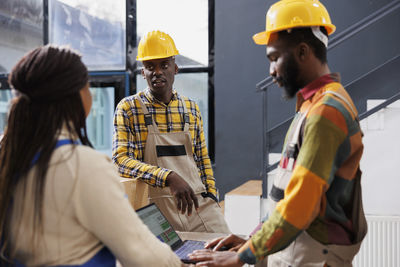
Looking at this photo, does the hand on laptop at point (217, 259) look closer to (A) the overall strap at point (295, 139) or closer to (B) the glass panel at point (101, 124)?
(A) the overall strap at point (295, 139)

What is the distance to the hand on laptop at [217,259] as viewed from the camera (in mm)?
1144

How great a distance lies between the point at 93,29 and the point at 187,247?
401 centimetres

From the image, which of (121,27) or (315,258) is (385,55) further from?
(315,258)

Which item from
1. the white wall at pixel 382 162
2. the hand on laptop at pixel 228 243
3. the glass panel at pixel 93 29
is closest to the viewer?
the hand on laptop at pixel 228 243

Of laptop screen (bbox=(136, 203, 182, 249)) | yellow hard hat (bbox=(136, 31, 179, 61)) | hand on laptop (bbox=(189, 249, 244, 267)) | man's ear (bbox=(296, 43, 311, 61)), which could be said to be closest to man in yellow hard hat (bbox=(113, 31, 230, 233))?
yellow hard hat (bbox=(136, 31, 179, 61))

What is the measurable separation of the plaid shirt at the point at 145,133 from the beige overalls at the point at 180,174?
0.04 metres

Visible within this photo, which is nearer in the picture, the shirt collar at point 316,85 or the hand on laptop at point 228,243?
the shirt collar at point 316,85

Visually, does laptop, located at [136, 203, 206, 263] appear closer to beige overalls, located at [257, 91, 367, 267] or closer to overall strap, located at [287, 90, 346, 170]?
beige overalls, located at [257, 91, 367, 267]

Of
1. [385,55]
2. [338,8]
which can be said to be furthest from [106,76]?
[385,55]

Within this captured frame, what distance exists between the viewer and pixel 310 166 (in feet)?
3.42

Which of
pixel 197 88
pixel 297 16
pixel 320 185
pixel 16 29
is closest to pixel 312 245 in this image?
pixel 320 185

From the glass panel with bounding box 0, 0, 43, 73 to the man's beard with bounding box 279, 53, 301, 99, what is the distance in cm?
440

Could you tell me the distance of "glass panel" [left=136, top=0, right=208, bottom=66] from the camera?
4512 mm

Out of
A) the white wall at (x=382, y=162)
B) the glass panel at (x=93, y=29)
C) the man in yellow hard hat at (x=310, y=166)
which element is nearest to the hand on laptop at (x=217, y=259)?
the man in yellow hard hat at (x=310, y=166)
